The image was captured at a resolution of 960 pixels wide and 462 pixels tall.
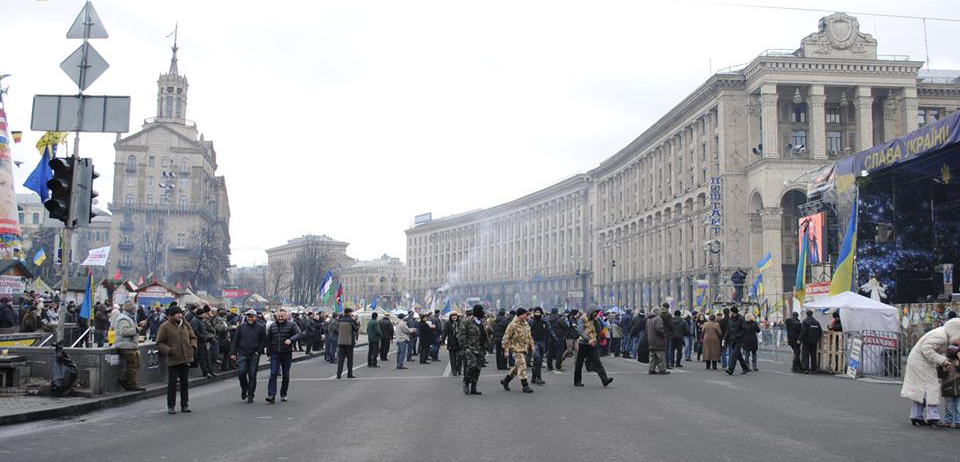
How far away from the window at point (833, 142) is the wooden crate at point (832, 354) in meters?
45.7

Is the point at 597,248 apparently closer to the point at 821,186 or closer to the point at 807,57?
the point at 807,57

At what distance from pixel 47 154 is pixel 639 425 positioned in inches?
837

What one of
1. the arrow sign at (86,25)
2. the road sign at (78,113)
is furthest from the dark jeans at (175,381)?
the arrow sign at (86,25)

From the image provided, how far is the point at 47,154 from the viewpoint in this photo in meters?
24.6

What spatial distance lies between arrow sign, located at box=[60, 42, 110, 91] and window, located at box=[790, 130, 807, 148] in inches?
2264

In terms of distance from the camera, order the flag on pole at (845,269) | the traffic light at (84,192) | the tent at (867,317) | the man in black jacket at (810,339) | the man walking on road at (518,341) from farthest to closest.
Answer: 1. the flag on pole at (845,269)
2. the man in black jacket at (810,339)
3. the tent at (867,317)
4. the man walking on road at (518,341)
5. the traffic light at (84,192)

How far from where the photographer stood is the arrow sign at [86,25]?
14742 millimetres

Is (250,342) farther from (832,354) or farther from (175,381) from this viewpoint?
(832,354)

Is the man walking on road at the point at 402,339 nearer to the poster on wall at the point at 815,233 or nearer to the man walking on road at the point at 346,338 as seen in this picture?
the man walking on road at the point at 346,338

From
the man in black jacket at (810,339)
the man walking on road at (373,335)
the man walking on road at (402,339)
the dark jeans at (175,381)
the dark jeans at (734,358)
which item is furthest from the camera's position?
the man walking on road at (373,335)

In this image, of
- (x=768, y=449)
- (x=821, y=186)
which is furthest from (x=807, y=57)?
(x=768, y=449)

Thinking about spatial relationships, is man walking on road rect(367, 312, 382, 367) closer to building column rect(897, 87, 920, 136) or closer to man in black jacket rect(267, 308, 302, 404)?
man in black jacket rect(267, 308, 302, 404)

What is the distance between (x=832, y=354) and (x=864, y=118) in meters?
46.5

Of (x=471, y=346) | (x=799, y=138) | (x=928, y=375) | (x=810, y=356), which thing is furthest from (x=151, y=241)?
(x=928, y=375)
